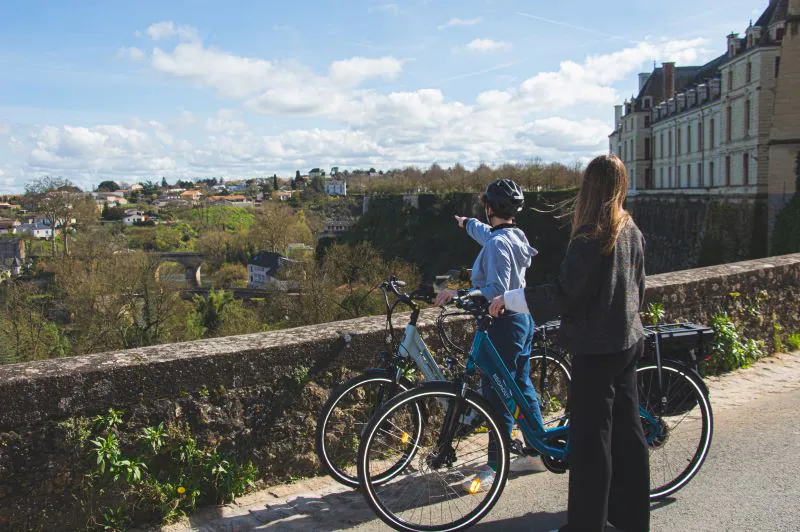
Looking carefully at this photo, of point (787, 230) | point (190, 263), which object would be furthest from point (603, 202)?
point (190, 263)

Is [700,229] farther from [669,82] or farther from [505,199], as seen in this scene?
[505,199]

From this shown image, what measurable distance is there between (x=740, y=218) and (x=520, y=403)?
148 ft

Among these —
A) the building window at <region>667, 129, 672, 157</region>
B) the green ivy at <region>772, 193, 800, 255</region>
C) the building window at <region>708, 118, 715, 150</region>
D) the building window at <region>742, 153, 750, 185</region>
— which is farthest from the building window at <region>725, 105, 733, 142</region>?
the building window at <region>667, 129, 672, 157</region>

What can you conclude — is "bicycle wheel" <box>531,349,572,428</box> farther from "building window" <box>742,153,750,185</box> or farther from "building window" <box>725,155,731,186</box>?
"building window" <box>725,155,731,186</box>

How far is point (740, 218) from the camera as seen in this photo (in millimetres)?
43938

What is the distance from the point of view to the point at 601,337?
11.1ft

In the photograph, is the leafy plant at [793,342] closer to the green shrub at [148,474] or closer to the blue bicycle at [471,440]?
the blue bicycle at [471,440]

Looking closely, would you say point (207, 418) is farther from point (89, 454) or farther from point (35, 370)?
point (35, 370)

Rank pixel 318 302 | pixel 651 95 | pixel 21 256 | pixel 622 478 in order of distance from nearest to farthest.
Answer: pixel 622 478 < pixel 318 302 < pixel 21 256 < pixel 651 95

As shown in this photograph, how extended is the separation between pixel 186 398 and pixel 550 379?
2651 millimetres

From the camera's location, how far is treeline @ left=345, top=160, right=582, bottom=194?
74312 millimetres

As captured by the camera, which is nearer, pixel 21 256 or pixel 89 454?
pixel 89 454

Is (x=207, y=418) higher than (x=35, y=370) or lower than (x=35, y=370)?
lower

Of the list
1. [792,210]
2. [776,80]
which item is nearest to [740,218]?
[792,210]
